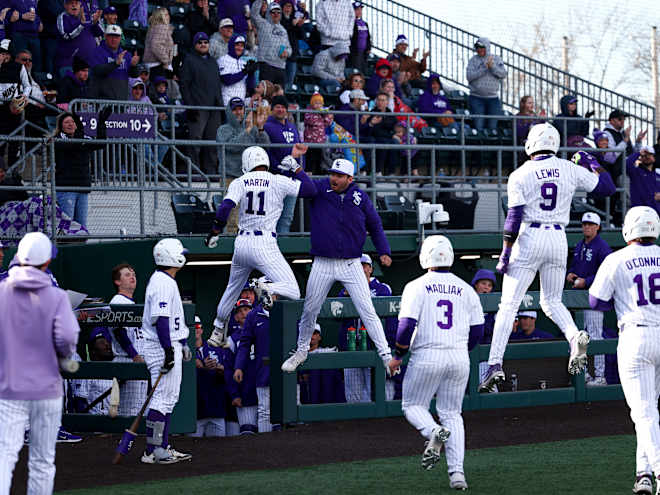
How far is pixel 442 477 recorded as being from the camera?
31.8ft

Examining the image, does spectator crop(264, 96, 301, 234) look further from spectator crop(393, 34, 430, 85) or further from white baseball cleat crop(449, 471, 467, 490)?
spectator crop(393, 34, 430, 85)

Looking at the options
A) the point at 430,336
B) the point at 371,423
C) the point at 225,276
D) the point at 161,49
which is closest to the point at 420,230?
the point at 225,276

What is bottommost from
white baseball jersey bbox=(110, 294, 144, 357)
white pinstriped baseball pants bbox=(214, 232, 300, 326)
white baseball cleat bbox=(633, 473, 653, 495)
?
white baseball cleat bbox=(633, 473, 653, 495)

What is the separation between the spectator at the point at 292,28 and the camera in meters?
20.8

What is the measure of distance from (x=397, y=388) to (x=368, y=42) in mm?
10229

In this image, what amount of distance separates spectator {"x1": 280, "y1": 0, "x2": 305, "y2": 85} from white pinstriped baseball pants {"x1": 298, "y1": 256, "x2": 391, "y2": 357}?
Result: 9266mm

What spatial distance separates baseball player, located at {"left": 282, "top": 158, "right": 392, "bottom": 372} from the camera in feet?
39.1

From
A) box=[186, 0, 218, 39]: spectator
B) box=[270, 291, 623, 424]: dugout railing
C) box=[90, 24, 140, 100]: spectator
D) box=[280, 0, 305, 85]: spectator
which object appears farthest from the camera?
box=[280, 0, 305, 85]: spectator

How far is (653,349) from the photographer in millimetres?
8484

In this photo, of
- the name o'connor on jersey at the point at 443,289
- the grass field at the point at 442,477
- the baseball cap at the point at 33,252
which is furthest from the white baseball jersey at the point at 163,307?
the baseball cap at the point at 33,252

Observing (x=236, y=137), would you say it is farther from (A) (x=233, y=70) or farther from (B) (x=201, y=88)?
(A) (x=233, y=70)

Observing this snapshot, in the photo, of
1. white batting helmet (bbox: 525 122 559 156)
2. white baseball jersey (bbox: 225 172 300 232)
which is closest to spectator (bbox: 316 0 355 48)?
white baseball jersey (bbox: 225 172 300 232)

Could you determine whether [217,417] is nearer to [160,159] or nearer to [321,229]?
[321,229]

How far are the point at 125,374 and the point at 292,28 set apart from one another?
425 inches
